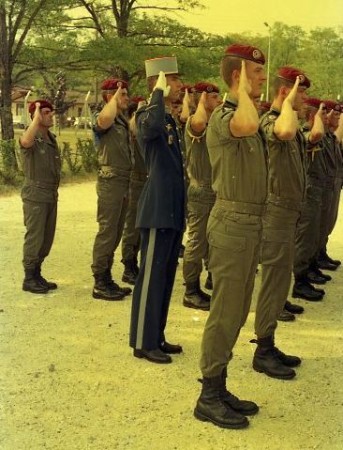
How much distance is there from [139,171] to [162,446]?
139 inches

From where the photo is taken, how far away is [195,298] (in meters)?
4.96

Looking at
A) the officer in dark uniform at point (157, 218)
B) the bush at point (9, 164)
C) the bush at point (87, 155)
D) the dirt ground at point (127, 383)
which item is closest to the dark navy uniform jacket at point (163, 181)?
the officer in dark uniform at point (157, 218)

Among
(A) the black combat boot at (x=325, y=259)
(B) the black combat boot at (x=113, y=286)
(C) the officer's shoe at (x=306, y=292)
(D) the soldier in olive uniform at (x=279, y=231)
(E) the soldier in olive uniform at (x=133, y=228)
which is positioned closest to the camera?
(D) the soldier in olive uniform at (x=279, y=231)

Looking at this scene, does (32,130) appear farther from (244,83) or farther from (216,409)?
(216,409)

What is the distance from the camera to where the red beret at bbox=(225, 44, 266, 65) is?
2.88 metres

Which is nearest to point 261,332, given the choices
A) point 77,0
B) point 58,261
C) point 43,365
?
point 43,365

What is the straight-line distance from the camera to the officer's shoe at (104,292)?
4996 millimetres

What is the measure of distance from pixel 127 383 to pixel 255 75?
194 centimetres

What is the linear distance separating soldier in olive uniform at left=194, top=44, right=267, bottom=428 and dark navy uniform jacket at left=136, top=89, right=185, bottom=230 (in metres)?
0.63

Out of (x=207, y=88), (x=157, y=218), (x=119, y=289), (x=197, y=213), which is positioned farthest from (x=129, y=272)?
(x=157, y=218)

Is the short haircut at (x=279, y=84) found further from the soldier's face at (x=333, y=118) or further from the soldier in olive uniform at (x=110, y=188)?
the soldier's face at (x=333, y=118)

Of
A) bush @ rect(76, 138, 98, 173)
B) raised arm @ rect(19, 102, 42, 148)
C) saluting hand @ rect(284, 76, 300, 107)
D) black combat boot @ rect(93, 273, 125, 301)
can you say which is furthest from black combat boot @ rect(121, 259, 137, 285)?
bush @ rect(76, 138, 98, 173)

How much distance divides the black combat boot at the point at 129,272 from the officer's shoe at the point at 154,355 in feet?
6.01

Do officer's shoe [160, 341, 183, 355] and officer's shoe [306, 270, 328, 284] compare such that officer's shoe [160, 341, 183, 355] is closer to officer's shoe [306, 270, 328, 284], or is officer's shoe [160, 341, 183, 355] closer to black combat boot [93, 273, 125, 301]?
black combat boot [93, 273, 125, 301]
